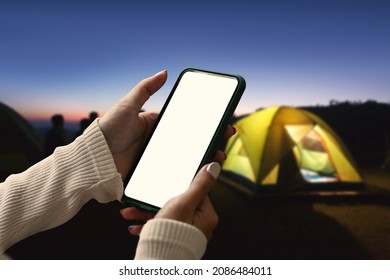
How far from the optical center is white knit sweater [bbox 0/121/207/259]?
99cm

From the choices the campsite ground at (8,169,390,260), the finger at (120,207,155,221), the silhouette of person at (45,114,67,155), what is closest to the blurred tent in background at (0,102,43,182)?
the silhouette of person at (45,114,67,155)

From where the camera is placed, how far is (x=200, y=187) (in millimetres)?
804

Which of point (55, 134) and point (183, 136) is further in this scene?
point (55, 134)

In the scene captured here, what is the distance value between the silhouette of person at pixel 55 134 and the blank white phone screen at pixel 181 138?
265cm

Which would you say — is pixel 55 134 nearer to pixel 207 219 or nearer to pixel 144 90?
pixel 144 90

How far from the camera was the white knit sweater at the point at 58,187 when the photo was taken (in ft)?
3.26

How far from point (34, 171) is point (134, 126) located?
32cm

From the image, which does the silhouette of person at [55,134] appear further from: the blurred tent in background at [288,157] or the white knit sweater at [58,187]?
the white knit sweater at [58,187]

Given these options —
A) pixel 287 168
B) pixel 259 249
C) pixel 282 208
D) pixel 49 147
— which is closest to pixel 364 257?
pixel 259 249

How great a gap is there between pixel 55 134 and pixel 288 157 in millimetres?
2289

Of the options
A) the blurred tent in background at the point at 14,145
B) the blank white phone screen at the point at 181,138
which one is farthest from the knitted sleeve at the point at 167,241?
the blurred tent in background at the point at 14,145

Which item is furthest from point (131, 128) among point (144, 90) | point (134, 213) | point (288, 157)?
point (288, 157)

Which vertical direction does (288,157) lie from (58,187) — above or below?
below
